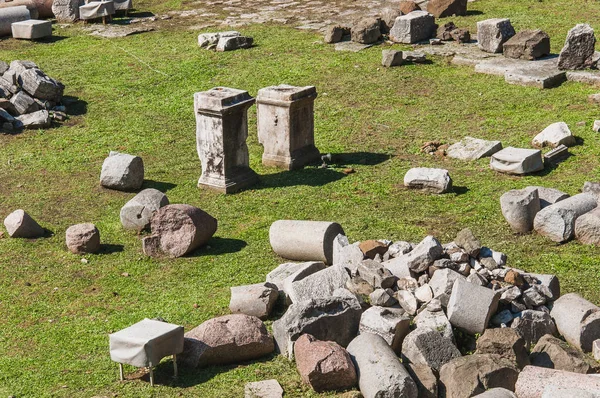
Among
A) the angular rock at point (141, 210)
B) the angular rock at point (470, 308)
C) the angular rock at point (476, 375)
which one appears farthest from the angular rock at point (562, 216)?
the angular rock at point (141, 210)

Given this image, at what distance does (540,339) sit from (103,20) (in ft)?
55.0

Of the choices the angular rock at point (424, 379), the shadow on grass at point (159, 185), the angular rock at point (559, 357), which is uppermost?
the angular rock at point (559, 357)

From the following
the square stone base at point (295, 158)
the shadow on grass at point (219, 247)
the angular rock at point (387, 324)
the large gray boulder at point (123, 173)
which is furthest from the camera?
the square stone base at point (295, 158)

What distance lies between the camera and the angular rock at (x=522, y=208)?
11.4m

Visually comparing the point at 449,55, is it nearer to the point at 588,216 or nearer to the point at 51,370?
the point at 588,216

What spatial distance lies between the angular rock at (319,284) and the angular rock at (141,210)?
3101mm

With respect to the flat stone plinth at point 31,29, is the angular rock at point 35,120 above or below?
below

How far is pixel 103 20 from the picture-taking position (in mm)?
22859

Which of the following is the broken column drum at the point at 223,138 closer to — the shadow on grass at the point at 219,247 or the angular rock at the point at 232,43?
the shadow on grass at the point at 219,247

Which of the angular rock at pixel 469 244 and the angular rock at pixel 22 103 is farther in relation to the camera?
the angular rock at pixel 22 103

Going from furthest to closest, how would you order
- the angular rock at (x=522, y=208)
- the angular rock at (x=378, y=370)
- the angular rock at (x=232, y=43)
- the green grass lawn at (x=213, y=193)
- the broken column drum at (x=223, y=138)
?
1. the angular rock at (x=232, y=43)
2. the broken column drum at (x=223, y=138)
3. the angular rock at (x=522, y=208)
4. the green grass lawn at (x=213, y=193)
5. the angular rock at (x=378, y=370)

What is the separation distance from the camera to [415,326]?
905 cm

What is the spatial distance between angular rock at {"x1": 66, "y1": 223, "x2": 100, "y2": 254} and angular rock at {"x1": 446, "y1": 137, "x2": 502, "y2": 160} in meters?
5.52

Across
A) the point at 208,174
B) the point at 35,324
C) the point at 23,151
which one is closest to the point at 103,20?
the point at 23,151
